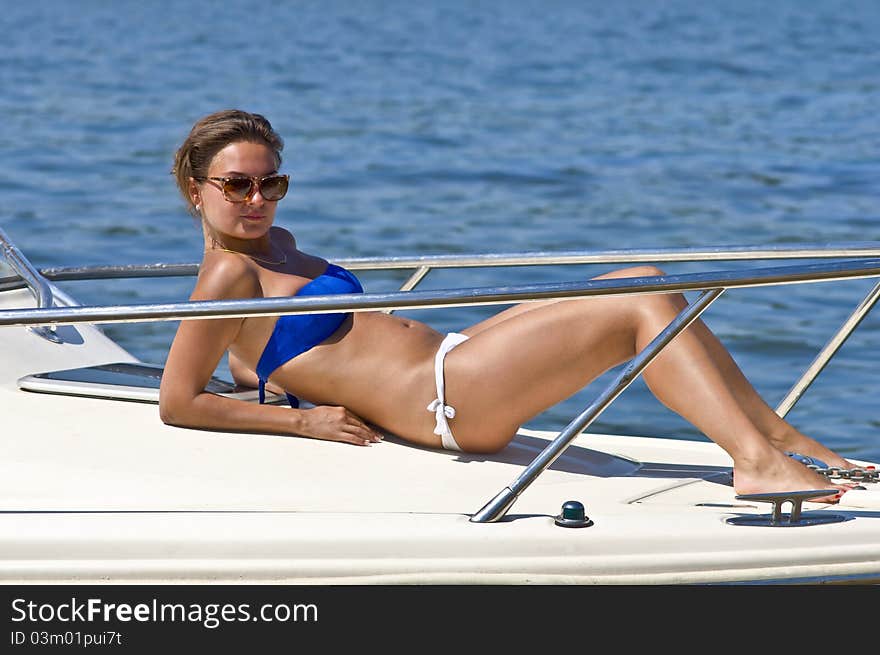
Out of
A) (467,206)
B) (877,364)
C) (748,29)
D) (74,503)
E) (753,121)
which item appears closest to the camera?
(74,503)

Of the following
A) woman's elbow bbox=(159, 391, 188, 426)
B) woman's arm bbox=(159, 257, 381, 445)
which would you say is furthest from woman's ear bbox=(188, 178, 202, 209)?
woman's elbow bbox=(159, 391, 188, 426)

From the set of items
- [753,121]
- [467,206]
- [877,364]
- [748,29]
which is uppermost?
[748,29]

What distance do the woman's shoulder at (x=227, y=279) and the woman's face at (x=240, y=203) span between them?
9cm

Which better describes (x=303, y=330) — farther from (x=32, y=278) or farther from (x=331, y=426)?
(x=32, y=278)

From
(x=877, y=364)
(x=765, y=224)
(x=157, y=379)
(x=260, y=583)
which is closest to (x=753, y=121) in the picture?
(x=765, y=224)

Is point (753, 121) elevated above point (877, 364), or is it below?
above

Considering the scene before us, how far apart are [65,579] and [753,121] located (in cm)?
1136

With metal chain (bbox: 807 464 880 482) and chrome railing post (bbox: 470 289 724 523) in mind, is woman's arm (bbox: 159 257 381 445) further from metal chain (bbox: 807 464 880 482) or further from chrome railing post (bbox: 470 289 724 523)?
metal chain (bbox: 807 464 880 482)

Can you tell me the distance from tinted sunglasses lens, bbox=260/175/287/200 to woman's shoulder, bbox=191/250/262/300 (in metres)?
0.16

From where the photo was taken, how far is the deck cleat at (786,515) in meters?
2.60

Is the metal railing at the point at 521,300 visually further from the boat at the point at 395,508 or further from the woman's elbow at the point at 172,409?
the woman's elbow at the point at 172,409

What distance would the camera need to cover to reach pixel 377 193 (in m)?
10.1

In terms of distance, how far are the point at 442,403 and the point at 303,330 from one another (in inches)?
13.9

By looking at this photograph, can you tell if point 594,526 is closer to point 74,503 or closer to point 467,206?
point 74,503
